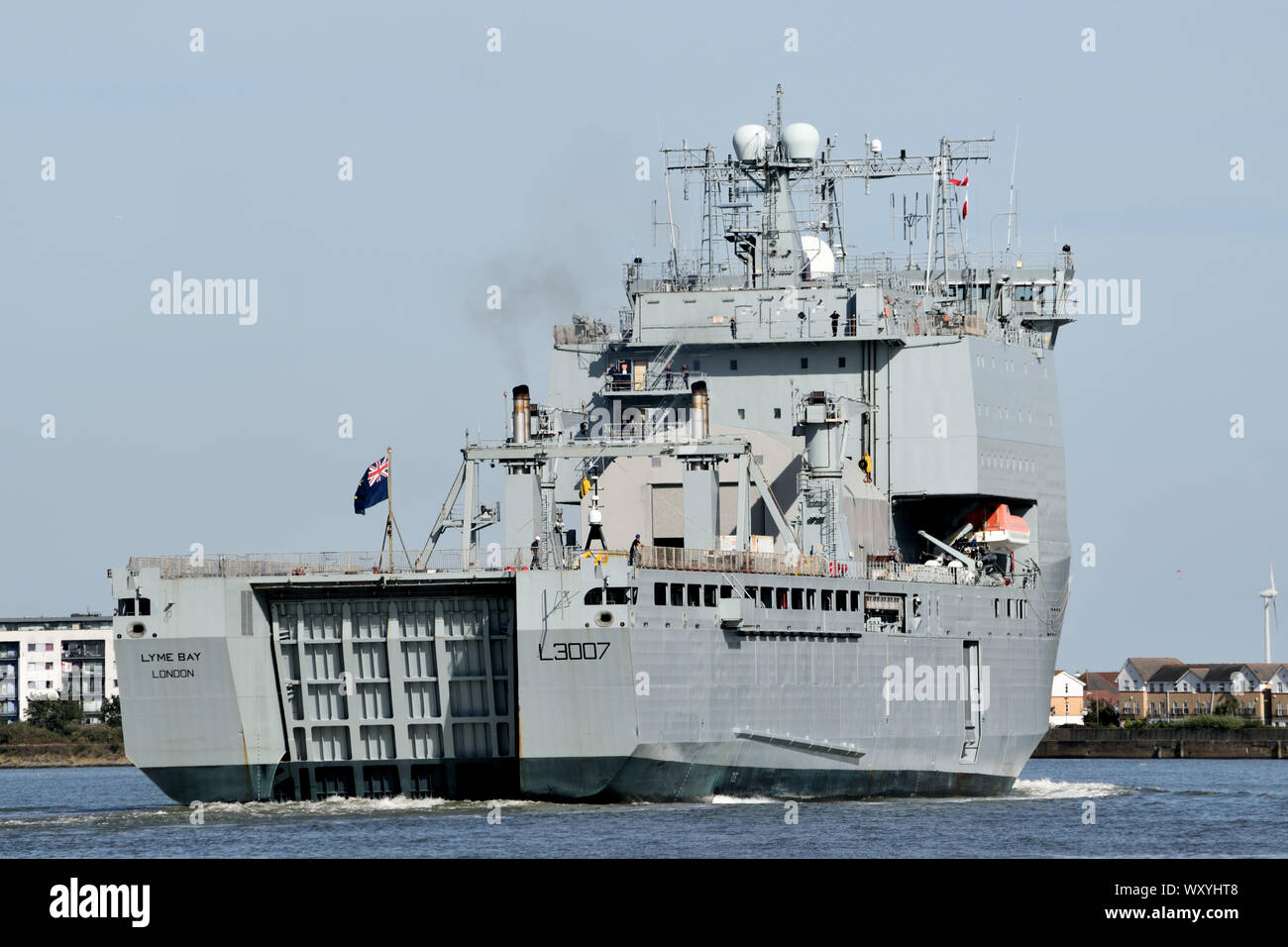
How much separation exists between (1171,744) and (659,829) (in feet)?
269

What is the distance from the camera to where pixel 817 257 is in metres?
57.3

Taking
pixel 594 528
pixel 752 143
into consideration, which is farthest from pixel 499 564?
pixel 752 143

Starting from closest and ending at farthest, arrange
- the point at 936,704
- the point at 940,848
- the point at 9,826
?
the point at 940,848 → the point at 9,826 → the point at 936,704

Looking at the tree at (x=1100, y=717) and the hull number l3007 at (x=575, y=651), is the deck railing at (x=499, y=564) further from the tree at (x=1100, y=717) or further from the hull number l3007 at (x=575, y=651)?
the tree at (x=1100, y=717)

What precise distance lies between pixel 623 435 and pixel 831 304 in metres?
6.32

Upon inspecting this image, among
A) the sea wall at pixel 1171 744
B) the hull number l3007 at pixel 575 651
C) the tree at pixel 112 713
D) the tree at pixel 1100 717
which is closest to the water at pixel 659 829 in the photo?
the hull number l3007 at pixel 575 651

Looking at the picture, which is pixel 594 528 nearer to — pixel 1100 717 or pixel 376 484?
pixel 376 484

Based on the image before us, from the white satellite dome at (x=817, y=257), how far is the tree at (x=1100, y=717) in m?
72.2

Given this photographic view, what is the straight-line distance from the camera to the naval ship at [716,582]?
41.9 m

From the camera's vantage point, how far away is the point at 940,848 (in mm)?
35656

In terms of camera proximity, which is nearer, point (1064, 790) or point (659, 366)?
point (659, 366)

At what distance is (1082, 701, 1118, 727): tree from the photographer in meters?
128
